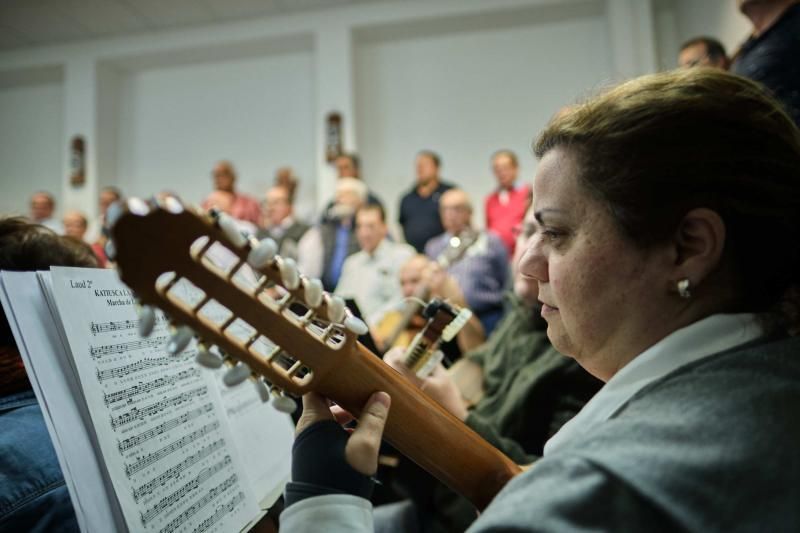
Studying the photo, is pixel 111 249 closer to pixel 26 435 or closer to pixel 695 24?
pixel 26 435

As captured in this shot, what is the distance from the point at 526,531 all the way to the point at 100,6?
6.18 m

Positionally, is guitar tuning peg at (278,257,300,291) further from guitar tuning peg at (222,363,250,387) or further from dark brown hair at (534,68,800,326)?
dark brown hair at (534,68,800,326)

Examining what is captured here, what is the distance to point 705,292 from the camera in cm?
63

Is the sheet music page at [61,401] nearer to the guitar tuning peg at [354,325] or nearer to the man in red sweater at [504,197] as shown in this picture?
the guitar tuning peg at [354,325]

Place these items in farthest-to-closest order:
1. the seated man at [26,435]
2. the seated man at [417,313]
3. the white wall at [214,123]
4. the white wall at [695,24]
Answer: the white wall at [214,123], the white wall at [695,24], the seated man at [417,313], the seated man at [26,435]

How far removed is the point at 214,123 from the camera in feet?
19.7

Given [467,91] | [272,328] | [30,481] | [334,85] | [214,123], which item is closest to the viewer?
[272,328]

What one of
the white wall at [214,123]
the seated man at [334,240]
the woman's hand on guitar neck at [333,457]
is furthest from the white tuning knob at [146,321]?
the white wall at [214,123]

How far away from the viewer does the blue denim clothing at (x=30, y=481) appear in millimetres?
671

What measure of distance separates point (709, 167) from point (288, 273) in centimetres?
47

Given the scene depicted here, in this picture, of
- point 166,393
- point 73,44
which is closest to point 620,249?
point 166,393

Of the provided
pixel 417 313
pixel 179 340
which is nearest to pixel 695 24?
pixel 417 313

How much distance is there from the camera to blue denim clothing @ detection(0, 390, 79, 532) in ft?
2.20

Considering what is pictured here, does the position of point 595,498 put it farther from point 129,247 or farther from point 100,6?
point 100,6
